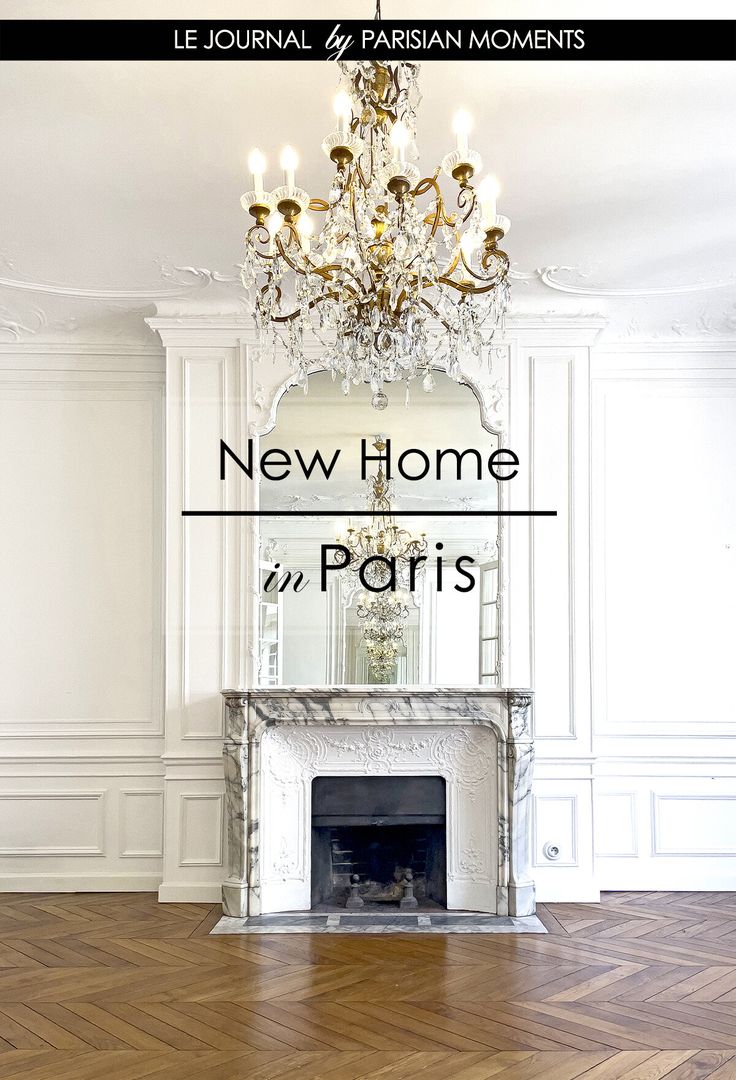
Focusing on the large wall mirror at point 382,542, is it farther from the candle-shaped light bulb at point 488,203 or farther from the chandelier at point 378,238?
the candle-shaped light bulb at point 488,203

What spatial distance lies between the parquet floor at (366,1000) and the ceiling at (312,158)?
3296 mm

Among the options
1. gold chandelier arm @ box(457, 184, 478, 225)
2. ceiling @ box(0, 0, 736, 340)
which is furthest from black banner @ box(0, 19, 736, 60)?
gold chandelier arm @ box(457, 184, 478, 225)

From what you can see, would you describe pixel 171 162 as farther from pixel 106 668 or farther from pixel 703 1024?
pixel 703 1024

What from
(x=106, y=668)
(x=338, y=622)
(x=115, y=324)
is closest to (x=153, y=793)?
(x=106, y=668)

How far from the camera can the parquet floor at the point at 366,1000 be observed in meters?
3.04

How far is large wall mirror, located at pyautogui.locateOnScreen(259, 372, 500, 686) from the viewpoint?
5000mm

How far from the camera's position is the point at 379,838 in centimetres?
493

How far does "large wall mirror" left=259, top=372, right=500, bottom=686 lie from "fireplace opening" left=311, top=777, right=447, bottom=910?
0.59 m

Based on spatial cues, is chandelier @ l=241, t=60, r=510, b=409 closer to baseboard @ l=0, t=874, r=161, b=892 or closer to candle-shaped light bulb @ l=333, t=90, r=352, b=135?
candle-shaped light bulb @ l=333, t=90, r=352, b=135

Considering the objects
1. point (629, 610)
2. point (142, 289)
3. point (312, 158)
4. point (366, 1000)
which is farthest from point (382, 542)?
point (366, 1000)

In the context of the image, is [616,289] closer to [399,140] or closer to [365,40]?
[399,140]

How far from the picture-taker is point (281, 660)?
5.03 meters

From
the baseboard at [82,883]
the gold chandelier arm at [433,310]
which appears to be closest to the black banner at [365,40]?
the gold chandelier arm at [433,310]

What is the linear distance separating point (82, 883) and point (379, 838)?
1.79 meters
